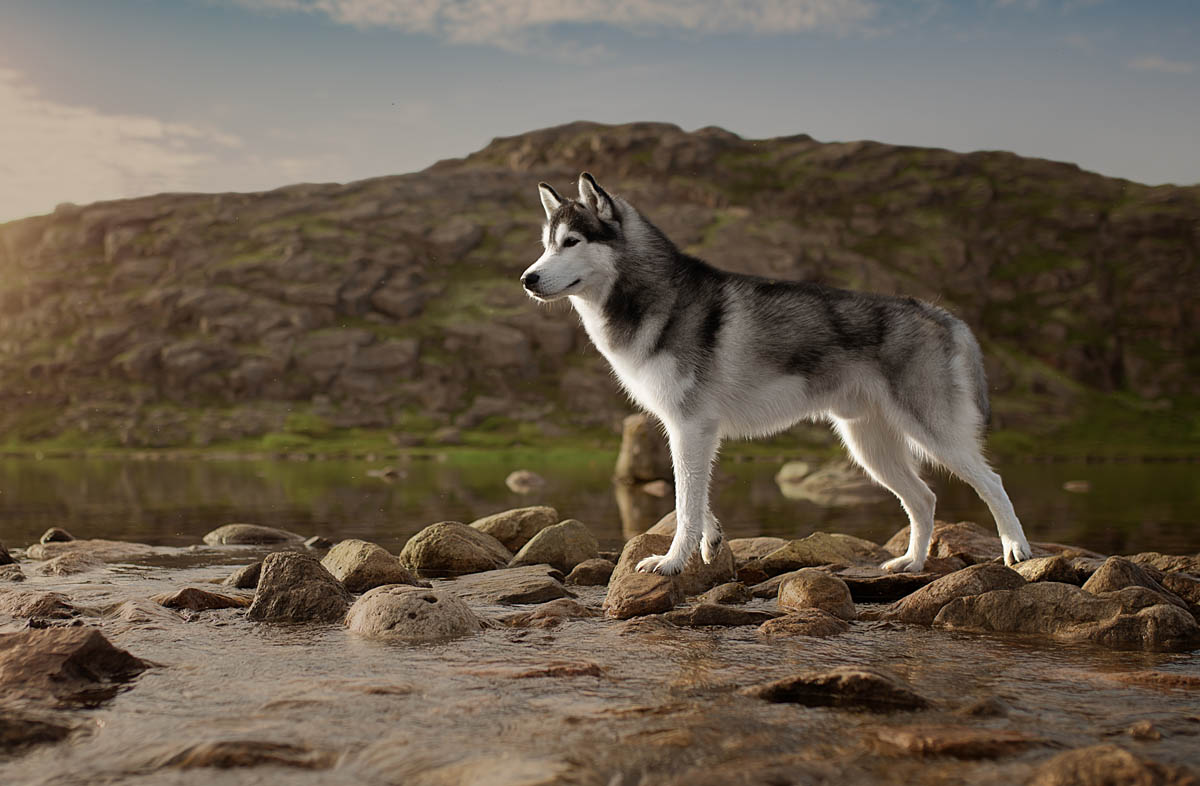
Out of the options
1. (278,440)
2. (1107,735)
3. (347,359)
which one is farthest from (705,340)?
(347,359)

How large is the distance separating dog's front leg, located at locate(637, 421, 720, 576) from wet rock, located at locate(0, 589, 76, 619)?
603 centimetres

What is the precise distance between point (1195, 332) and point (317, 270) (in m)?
178

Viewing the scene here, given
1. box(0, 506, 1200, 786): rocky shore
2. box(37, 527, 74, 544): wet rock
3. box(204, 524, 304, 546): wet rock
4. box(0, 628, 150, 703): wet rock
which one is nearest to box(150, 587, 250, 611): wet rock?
box(0, 506, 1200, 786): rocky shore

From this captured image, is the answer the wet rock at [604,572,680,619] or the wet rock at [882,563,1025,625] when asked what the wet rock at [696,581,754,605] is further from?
the wet rock at [882,563,1025,625]

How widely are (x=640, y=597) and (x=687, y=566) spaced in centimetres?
174

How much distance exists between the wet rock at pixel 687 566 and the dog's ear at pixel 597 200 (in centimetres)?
396

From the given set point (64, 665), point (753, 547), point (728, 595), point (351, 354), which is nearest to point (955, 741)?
point (728, 595)

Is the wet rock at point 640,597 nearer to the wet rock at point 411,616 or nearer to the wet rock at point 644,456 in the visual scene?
the wet rock at point 411,616

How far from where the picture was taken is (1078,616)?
876cm

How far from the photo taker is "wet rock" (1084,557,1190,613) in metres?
9.48

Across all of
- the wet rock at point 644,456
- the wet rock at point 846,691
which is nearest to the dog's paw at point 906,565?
the wet rock at point 846,691

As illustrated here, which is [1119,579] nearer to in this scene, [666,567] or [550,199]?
[666,567]

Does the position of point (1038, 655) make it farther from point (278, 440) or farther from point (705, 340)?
point (278, 440)

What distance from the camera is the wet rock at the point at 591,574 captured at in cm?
1249
